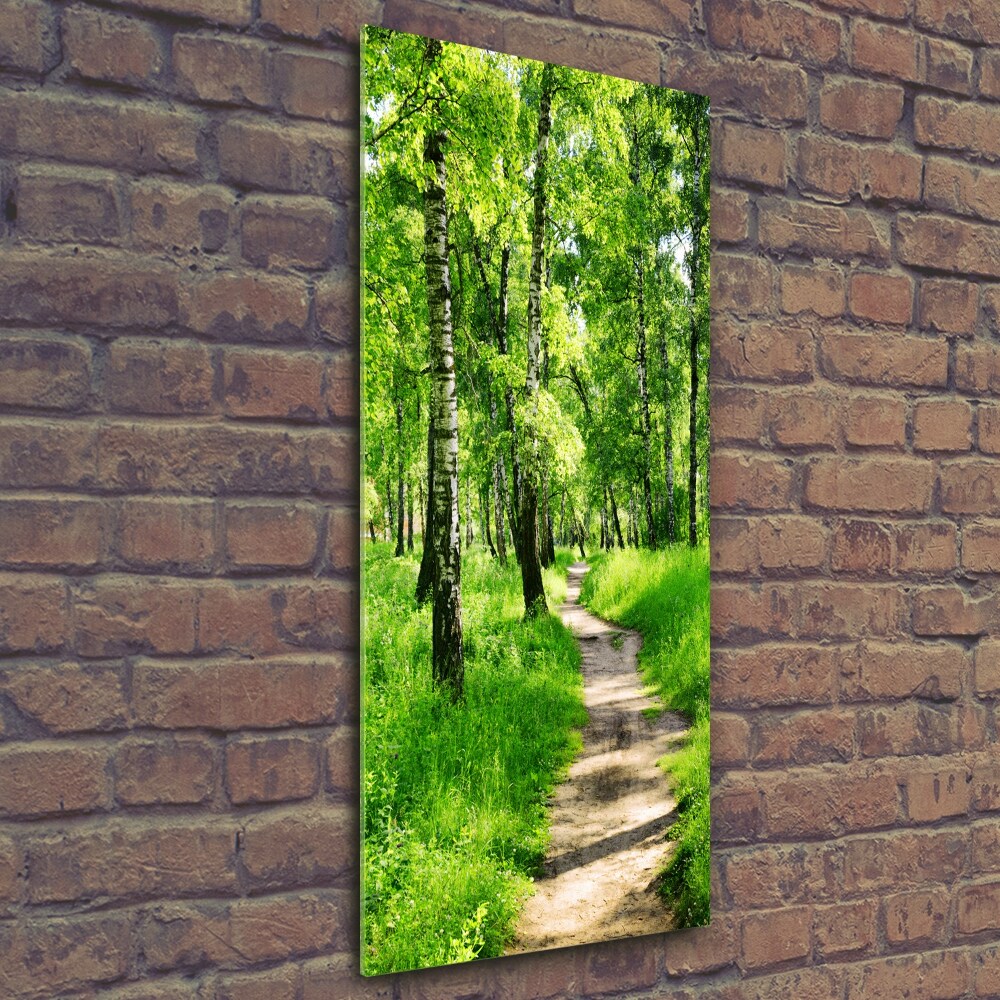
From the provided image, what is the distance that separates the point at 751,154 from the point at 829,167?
175 mm

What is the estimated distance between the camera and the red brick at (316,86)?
1393mm

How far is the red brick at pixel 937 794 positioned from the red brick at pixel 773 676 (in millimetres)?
285

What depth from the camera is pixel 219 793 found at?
4.38ft

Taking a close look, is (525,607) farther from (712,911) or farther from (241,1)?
(241,1)

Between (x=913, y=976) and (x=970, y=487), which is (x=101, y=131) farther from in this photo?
(x=913, y=976)

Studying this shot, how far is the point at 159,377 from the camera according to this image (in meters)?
1.33

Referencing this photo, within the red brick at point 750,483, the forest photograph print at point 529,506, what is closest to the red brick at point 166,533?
the forest photograph print at point 529,506

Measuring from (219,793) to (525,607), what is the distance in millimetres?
610

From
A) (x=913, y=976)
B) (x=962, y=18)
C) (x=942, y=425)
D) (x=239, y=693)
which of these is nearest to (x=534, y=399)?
(x=239, y=693)

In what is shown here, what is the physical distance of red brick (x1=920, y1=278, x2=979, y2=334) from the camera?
1844 mm

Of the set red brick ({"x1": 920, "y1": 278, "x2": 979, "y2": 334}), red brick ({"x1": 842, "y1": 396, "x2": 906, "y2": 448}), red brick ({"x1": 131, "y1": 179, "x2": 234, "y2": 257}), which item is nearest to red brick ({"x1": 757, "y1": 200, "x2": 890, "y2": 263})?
red brick ({"x1": 920, "y1": 278, "x2": 979, "y2": 334})

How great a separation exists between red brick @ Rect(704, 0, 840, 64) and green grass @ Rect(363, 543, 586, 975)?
111cm

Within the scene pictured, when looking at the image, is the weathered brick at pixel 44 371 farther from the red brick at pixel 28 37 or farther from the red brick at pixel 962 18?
the red brick at pixel 962 18

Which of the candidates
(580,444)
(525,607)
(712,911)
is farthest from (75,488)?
(712,911)
